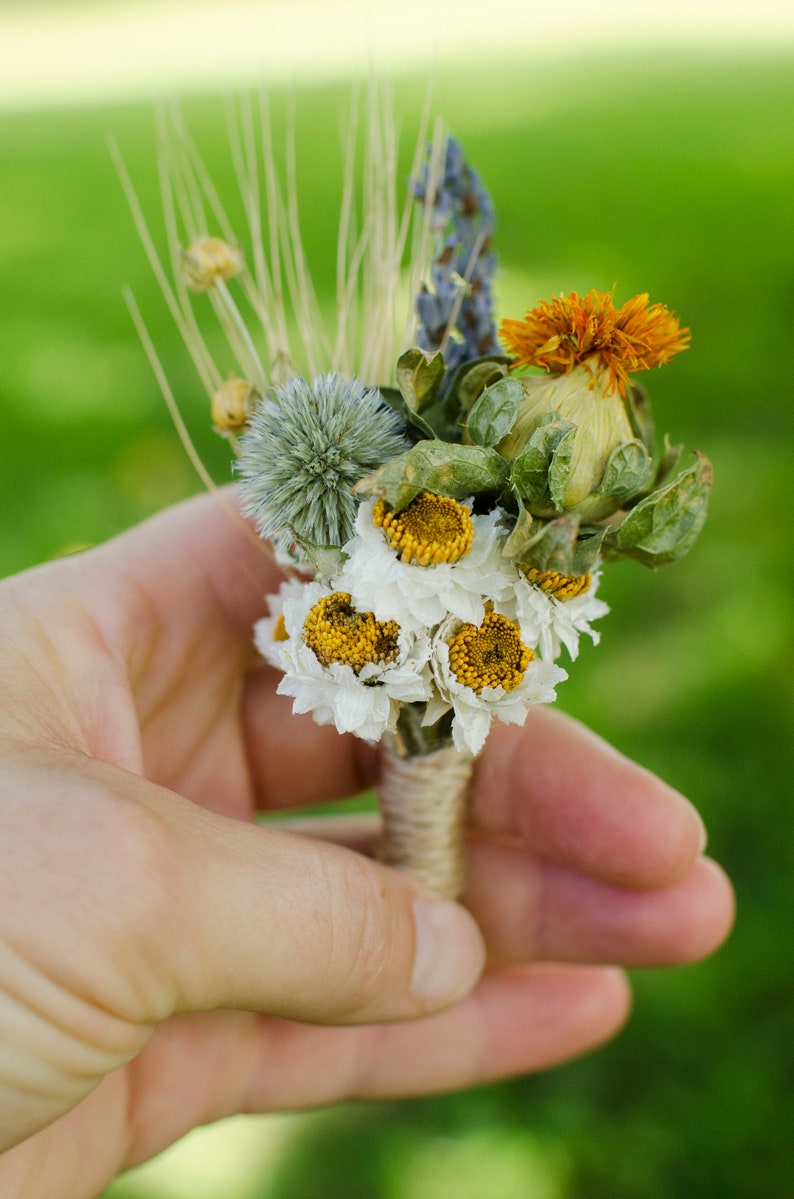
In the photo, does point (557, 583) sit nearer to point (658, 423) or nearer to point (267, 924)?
point (267, 924)

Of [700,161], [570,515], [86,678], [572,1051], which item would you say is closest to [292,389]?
[570,515]

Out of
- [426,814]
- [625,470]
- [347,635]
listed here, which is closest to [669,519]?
[625,470]

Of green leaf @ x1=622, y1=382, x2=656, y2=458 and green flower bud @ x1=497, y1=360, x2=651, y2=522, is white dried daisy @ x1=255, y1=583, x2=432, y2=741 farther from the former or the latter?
green leaf @ x1=622, y1=382, x2=656, y2=458

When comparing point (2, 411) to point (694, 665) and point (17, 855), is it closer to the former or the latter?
point (694, 665)

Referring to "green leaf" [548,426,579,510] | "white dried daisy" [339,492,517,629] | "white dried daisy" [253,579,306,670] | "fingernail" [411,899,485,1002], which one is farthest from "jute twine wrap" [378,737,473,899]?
"green leaf" [548,426,579,510]

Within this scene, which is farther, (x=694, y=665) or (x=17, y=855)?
(x=694, y=665)
